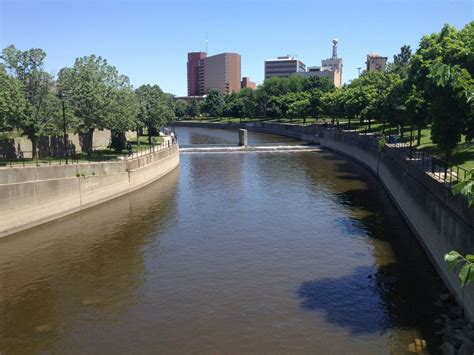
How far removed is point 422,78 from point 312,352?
28974mm

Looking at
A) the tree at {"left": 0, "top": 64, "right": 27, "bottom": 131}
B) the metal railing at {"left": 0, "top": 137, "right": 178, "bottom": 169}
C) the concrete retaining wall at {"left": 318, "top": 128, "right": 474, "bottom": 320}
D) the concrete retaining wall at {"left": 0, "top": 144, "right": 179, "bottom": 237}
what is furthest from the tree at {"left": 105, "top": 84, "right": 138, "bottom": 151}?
the concrete retaining wall at {"left": 318, "top": 128, "right": 474, "bottom": 320}

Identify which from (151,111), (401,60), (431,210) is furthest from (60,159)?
(401,60)

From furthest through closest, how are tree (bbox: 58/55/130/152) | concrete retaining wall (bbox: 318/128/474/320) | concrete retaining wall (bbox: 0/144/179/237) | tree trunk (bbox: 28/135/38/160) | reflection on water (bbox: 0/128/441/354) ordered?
tree (bbox: 58/55/130/152)
tree trunk (bbox: 28/135/38/160)
concrete retaining wall (bbox: 0/144/179/237)
concrete retaining wall (bbox: 318/128/474/320)
reflection on water (bbox: 0/128/441/354)

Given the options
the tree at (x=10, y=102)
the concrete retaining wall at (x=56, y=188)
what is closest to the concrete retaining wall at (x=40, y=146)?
the tree at (x=10, y=102)

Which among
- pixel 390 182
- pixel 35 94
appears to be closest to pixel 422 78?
pixel 390 182

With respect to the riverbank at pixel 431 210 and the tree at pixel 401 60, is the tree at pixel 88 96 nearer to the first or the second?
the riverbank at pixel 431 210

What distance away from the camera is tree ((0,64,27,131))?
1507 inches

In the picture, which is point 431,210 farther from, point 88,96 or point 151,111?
point 151,111

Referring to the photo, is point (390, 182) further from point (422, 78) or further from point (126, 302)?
point (126, 302)

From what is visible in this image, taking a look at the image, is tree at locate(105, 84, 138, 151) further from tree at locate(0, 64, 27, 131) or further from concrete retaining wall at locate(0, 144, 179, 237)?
tree at locate(0, 64, 27, 131)

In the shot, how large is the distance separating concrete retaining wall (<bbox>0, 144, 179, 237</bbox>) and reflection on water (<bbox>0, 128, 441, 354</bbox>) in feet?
3.85

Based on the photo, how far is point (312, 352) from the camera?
17453 mm

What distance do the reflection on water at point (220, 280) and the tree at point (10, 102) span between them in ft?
33.9

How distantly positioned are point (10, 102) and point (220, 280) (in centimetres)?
2566
